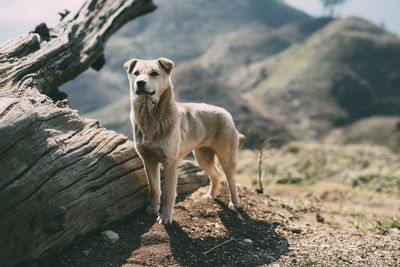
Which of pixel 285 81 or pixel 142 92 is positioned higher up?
pixel 142 92

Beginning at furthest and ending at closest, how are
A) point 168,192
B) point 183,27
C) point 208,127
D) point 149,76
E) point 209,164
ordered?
point 183,27 → point 209,164 → point 208,127 → point 168,192 → point 149,76

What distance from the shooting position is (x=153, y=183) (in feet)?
18.9

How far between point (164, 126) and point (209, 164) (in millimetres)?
2039

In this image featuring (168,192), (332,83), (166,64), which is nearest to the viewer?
(166,64)

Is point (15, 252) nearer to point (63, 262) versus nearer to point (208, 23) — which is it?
point (63, 262)

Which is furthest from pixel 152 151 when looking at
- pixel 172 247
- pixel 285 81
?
pixel 285 81

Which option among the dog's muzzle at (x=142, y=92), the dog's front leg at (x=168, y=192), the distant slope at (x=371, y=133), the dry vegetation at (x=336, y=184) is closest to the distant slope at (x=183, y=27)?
the distant slope at (x=371, y=133)

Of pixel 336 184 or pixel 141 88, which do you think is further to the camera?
pixel 336 184

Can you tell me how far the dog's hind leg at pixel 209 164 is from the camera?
699 centimetres

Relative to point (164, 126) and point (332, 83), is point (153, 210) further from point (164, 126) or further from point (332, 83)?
point (332, 83)

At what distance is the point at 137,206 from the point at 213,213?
150 centimetres

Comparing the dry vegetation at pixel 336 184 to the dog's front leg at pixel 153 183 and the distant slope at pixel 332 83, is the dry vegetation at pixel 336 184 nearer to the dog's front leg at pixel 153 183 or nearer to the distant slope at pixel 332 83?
the dog's front leg at pixel 153 183

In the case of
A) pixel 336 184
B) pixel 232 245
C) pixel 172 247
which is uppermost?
pixel 172 247

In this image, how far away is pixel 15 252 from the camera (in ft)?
12.8
